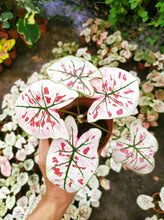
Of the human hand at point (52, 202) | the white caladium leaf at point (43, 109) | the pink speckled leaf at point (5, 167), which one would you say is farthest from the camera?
the pink speckled leaf at point (5, 167)

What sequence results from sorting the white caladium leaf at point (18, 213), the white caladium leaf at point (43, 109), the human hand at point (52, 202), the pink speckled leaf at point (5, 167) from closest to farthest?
the white caladium leaf at point (43, 109) → the human hand at point (52, 202) → the white caladium leaf at point (18, 213) → the pink speckled leaf at point (5, 167)

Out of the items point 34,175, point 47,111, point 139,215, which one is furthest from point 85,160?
point 139,215

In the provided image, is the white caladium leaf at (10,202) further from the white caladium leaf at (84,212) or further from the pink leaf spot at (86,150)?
the pink leaf spot at (86,150)

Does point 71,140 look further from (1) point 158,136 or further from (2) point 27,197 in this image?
(1) point 158,136

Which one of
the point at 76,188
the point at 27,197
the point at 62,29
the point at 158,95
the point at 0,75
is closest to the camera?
the point at 76,188

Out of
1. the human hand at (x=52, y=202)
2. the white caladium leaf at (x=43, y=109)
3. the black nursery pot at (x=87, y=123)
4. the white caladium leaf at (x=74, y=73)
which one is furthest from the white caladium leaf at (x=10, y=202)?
the white caladium leaf at (x=74, y=73)

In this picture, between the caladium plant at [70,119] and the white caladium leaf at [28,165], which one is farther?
the white caladium leaf at [28,165]

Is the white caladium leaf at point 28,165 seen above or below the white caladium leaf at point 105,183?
above
